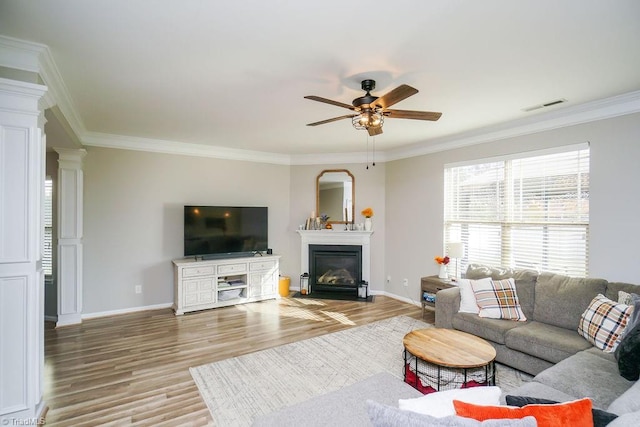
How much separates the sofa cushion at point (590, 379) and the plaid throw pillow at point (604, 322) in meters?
0.24

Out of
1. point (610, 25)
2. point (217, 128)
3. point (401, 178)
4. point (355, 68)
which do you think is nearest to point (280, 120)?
point (217, 128)

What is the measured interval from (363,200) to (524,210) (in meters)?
2.70

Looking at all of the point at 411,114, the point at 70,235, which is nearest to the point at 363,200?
the point at 411,114

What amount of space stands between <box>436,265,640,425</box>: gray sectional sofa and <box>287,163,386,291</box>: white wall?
86.3 inches

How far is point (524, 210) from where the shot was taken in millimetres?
4016

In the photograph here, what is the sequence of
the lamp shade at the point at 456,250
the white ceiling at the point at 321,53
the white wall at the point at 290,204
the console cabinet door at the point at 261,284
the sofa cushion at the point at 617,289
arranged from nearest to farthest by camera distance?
1. the white ceiling at the point at 321,53
2. the sofa cushion at the point at 617,289
3. the white wall at the point at 290,204
4. the lamp shade at the point at 456,250
5. the console cabinet door at the point at 261,284

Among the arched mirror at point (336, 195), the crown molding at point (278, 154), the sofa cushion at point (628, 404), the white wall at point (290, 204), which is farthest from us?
the arched mirror at point (336, 195)

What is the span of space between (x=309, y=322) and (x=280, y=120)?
9.03ft

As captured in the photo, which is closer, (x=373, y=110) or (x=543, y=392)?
(x=543, y=392)

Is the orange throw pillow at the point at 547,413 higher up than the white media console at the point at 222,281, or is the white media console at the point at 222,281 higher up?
the orange throw pillow at the point at 547,413

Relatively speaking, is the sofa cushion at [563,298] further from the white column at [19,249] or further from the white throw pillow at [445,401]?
the white column at [19,249]

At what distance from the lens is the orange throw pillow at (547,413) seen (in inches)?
41.0

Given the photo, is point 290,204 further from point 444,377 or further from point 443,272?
point 444,377

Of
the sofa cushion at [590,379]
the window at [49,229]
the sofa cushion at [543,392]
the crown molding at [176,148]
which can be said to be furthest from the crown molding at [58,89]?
the sofa cushion at [590,379]
